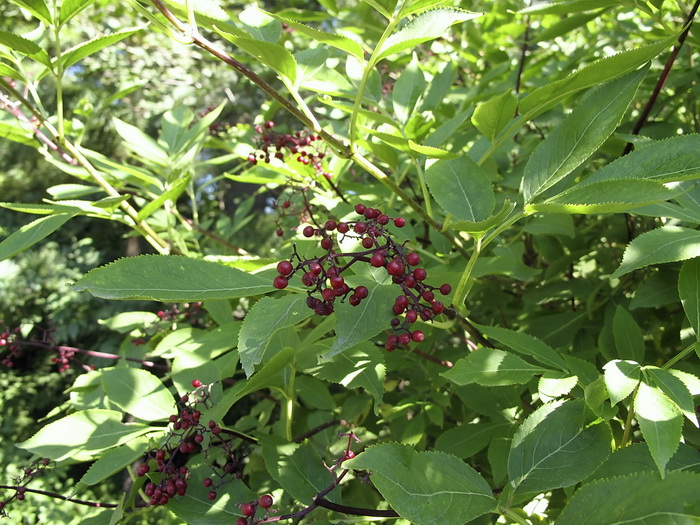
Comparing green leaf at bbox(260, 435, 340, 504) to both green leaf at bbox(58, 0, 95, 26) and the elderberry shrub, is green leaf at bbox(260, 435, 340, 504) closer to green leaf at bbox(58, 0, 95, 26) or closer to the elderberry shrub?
the elderberry shrub

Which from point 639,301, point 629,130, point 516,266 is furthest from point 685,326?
point 629,130

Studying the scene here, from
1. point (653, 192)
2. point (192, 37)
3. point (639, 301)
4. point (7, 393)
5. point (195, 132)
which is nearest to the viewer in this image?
point (653, 192)

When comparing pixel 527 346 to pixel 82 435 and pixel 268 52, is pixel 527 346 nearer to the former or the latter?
pixel 268 52

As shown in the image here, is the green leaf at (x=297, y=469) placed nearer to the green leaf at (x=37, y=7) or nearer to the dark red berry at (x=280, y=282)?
the dark red berry at (x=280, y=282)

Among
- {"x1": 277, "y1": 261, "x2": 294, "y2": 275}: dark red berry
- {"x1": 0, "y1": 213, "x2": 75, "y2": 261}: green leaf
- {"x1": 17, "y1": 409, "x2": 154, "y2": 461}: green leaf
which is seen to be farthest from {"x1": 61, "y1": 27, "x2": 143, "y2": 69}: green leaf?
{"x1": 17, "y1": 409, "x2": 154, "y2": 461}: green leaf

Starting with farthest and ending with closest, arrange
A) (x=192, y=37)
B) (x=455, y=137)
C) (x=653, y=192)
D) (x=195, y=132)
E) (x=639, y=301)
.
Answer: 1. (x=195, y=132)
2. (x=455, y=137)
3. (x=639, y=301)
4. (x=192, y=37)
5. (x=653, y=192)

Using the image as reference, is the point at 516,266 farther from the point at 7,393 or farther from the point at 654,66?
the point at 7,393

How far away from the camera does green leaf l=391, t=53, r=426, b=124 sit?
1.20 metres

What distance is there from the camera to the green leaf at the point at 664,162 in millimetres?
685

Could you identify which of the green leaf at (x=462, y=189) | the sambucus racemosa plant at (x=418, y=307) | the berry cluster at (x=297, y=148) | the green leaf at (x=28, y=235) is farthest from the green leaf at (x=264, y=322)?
the berry cluster at (x=297, y=148)

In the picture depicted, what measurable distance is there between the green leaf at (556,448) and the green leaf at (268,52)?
608 mm

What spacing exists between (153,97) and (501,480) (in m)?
6.61

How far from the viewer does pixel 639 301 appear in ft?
3.51

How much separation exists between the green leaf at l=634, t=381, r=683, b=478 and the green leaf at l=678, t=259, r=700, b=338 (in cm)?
21
